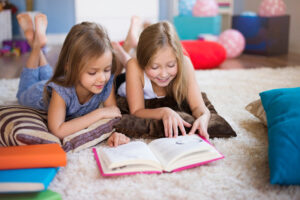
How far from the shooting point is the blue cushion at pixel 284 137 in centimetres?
109

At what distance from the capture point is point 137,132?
4.95ft

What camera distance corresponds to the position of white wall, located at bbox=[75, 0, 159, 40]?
15.3 ft

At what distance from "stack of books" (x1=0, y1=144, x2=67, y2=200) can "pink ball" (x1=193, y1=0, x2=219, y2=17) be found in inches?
131

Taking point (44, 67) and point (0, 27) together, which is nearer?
point (44, 67)

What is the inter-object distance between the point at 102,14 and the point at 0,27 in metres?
1.27

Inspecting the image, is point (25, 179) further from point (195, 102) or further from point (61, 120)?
point (195, 102)

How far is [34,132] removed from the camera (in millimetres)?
1360

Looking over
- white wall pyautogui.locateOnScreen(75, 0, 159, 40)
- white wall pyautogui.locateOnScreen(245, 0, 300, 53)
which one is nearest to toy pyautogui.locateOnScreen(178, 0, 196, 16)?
white wall pyautogui.locateOnScreen(75, 0, 159, 40)

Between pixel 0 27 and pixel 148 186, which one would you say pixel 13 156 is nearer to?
pixel 148 186

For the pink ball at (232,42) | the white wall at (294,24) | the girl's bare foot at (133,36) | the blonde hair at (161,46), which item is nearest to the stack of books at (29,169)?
the blonde hair at (161,46)

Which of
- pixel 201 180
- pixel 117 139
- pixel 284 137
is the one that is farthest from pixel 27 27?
pixel 284 137

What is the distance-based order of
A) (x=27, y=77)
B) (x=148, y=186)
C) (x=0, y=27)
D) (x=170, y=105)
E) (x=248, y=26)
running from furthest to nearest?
(x=0, y=27) → (x=248, y=26) → (x=27, y=77) → (x=170, y=105) → (x=148, y=186)

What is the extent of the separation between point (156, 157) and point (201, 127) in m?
0.28

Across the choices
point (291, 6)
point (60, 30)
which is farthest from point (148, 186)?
point (60, 30)
